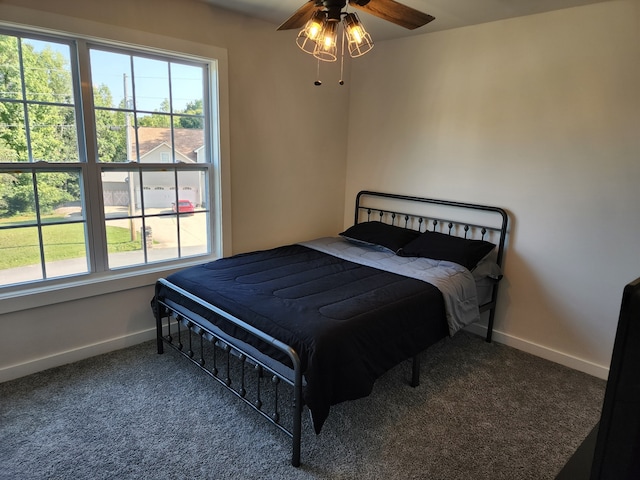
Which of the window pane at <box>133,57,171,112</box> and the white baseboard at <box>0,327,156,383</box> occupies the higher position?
the window pane at <box>133,57,171,112</box>

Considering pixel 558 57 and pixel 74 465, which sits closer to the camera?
pixel 74 465

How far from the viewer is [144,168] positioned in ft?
9.54

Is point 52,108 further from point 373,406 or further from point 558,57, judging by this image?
point 558,57

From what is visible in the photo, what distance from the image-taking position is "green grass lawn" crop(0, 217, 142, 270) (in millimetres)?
2457

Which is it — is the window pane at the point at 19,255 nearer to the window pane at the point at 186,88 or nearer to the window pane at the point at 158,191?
the window pane at the point at 158,191

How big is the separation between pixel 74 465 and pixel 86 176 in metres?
1.68

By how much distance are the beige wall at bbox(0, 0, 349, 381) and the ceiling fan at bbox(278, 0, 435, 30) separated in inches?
45.1

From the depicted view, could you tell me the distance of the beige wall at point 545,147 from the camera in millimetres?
2629

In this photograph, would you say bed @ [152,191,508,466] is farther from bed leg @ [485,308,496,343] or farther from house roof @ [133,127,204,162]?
house roof @ [133,127,204,162]

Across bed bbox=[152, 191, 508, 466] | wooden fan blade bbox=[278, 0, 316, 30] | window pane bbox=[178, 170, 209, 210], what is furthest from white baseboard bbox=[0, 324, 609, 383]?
Result: wooden fan blade bbox=[278, 0, 316, 30]

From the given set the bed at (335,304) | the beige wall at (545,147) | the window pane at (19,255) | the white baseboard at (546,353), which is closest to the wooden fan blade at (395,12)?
the beige wall at (545,147)

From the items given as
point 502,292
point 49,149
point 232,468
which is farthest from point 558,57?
point 49,149

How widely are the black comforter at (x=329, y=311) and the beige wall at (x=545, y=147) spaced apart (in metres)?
1.01

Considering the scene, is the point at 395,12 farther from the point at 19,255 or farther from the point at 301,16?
the point at 19,255
